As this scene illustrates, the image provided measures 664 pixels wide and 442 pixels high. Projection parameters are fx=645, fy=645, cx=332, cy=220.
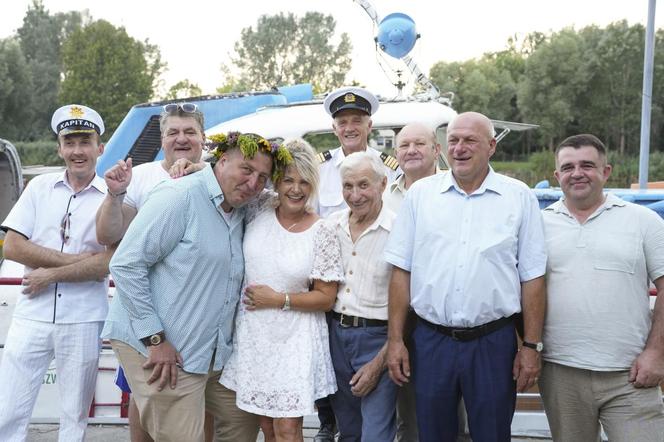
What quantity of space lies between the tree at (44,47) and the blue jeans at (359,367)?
52547 millimetres

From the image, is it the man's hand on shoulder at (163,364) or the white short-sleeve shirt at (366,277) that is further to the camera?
the white short-sleeve shirt at (366,277)

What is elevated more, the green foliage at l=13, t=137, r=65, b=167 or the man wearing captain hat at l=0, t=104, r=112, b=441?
the green foliage at l=13, t=137, r=65, b=167

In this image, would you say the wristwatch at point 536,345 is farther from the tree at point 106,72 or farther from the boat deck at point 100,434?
the tree at point 106,72

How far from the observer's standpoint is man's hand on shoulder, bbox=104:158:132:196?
311 centimetres

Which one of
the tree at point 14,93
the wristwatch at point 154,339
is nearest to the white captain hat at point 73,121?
the wristwatch at point 154,339

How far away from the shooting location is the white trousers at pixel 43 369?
3346 mm

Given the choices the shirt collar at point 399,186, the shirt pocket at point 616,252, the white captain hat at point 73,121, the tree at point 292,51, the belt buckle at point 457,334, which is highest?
the tree at point 292,51

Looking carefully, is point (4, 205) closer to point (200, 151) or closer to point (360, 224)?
point (200, 151)

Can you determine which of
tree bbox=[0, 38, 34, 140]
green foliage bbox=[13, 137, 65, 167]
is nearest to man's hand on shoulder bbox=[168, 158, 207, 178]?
green foliage bbox=[13, 137, 65, 167]

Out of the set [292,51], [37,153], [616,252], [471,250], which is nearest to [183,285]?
[471,250]

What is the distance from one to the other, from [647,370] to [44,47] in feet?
216

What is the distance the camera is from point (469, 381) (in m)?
2.91

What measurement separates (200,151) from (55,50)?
2546 inches

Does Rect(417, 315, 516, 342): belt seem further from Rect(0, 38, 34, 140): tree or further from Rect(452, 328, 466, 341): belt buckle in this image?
Rect(0, 38, 34, 140): tree
